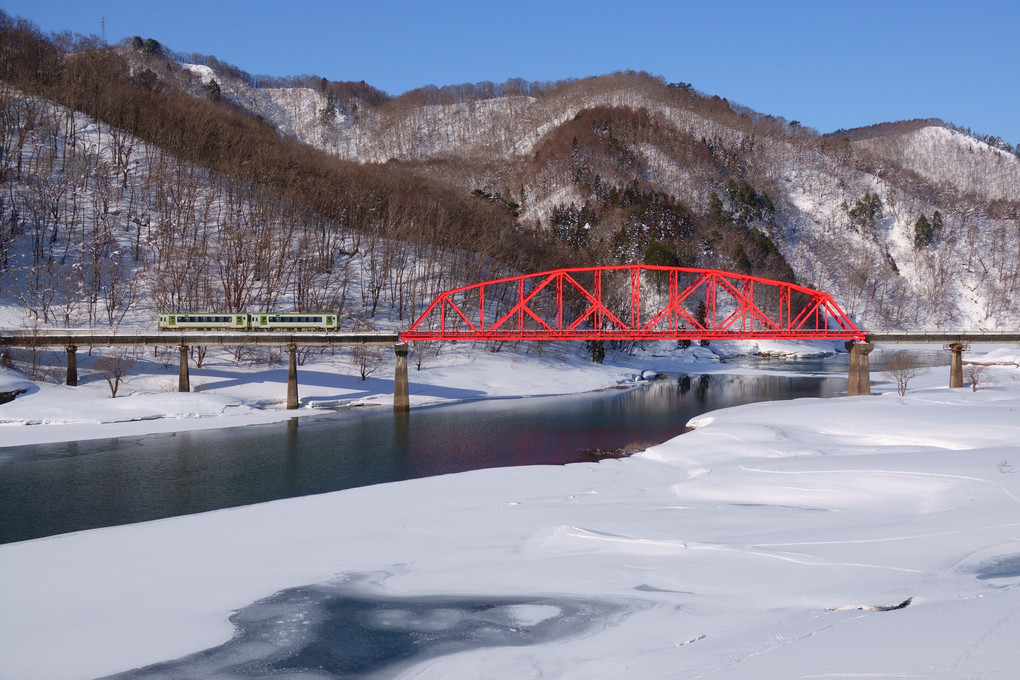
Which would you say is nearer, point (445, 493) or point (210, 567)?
point (210, 567)

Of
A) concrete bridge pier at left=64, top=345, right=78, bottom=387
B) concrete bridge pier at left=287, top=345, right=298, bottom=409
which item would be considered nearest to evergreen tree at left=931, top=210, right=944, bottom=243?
concrete bridge pier at left=287, top=345, right=298, bottom=409

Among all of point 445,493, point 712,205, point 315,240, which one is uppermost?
point 712,205

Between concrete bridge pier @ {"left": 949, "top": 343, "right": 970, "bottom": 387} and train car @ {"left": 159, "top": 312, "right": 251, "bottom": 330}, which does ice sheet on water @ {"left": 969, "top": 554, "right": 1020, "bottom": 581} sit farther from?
train car @ {"left": 159, "top": 312, "right": 251, "bottom": 330}

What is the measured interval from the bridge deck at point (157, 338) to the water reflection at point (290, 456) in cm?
670

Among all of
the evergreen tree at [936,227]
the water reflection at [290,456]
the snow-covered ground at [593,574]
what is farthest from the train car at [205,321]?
the evergreen tree at [936,227]

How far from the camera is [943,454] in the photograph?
98.5ft

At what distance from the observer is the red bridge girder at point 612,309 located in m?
68.9

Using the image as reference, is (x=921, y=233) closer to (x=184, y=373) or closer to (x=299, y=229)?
(x=299, y=229)

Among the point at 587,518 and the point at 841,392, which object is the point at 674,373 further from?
the point at 587,518

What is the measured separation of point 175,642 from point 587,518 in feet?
42.7

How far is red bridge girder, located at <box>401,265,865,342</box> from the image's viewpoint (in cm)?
6894

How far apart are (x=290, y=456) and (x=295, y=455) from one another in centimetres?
36

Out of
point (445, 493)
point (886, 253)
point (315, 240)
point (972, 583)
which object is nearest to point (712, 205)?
point (886, 253)

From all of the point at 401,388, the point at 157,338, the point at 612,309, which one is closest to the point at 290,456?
the point at 401,388
